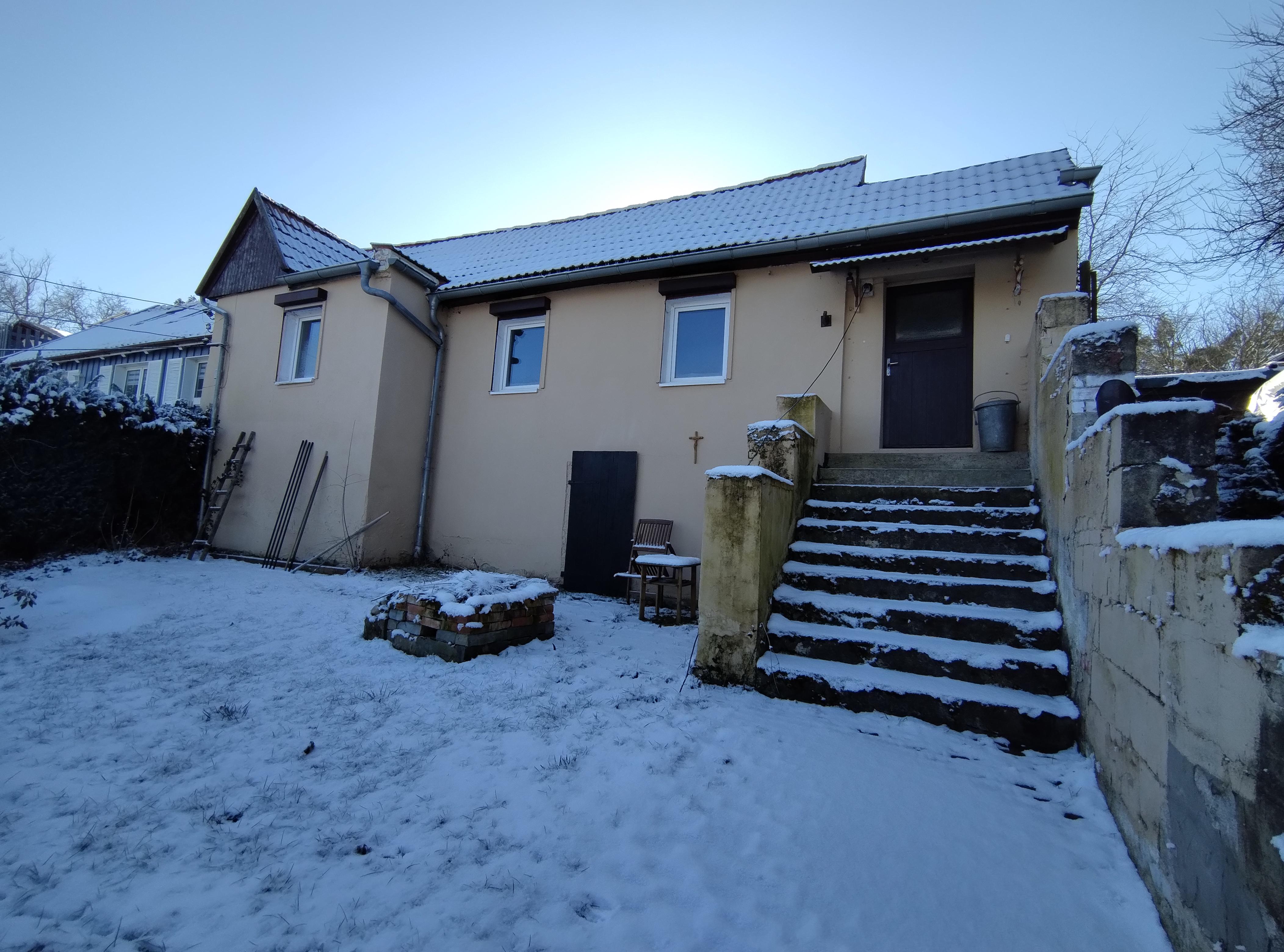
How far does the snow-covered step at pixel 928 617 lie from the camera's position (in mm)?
3475

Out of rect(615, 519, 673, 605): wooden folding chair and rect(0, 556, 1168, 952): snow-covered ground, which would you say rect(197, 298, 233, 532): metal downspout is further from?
rect(615, 519, 673, 605): wooden folding chair

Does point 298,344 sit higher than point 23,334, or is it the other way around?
point 23,334

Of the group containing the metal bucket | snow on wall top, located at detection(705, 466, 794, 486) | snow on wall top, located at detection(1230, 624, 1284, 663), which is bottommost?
snow on wall top, located at detection(1230, 624, 1284, 663)

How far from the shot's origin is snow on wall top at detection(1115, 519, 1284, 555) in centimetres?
134

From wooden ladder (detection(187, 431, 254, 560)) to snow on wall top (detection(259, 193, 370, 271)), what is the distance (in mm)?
2875

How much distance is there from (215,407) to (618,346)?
6952 mm

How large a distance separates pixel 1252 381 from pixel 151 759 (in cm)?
678

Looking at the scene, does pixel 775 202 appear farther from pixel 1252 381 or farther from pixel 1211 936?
pixel 1211 936

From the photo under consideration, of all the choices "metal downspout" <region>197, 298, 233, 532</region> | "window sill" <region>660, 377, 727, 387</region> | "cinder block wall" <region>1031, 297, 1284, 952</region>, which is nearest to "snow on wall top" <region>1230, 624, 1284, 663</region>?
A: "cinder block wall" <region>1031, 297, 1284, 952</region>

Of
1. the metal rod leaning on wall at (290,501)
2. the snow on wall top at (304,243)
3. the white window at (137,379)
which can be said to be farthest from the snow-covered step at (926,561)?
the white window at (137,379)

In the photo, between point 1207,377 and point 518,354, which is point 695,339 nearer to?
point 518,354

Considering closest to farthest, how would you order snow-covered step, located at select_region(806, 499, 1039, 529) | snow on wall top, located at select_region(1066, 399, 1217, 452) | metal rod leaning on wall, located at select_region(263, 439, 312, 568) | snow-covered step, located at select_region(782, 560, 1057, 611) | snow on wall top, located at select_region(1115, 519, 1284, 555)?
snow on wall top, located at select_region(1115, 519, 1284, 555) < snow on wall top, located at select_region(1066, 399, 1217, 452) < snow-covered step, located at select_region(782, 560, 1057, 611) < snow-covered step, located at select_region(806, 499, 1039, 529) < metal rod leaning on wall, located at select_region(263, 439, 312, 568)

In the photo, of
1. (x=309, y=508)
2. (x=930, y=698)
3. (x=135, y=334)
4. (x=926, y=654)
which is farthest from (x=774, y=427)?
(x=135, y=334)

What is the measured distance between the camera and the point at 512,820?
2197 millimetres
